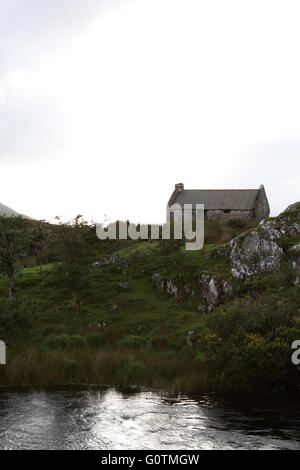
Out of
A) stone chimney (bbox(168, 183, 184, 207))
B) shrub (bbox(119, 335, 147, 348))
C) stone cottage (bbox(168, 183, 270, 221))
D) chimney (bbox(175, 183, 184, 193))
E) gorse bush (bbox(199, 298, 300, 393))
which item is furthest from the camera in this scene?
chimney (bbox(175, 183, 184, 193))

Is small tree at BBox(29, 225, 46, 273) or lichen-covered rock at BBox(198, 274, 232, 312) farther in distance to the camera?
small tree at BBox(29, 225, 46, 273)

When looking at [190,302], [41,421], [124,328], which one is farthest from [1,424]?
[190,302]

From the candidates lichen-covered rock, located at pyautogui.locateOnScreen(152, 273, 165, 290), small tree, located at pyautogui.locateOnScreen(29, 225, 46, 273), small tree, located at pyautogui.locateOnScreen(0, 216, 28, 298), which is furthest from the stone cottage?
small tree, located at pyautogui.locateOnScreen(0, 216, 28, 298)

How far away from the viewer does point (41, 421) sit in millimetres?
15883

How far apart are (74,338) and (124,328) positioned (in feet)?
14.1

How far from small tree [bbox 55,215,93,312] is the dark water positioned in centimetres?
1455

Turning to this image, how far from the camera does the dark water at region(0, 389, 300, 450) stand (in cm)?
1405

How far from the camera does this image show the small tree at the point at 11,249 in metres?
34.4

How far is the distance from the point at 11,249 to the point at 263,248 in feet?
69.5

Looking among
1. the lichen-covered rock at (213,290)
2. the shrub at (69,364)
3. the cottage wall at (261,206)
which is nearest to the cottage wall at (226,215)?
the cottage wall at (261,206)

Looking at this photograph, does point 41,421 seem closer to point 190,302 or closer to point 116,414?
point 116,414

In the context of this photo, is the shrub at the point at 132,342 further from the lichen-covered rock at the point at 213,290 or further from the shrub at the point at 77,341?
the lichen-covered rock at the point at 213,290

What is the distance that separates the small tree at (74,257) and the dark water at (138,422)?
1455 centimetres

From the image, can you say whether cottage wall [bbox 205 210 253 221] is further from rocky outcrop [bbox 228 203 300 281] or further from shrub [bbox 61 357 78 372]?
shrub [bbox 61 357 78 372]
